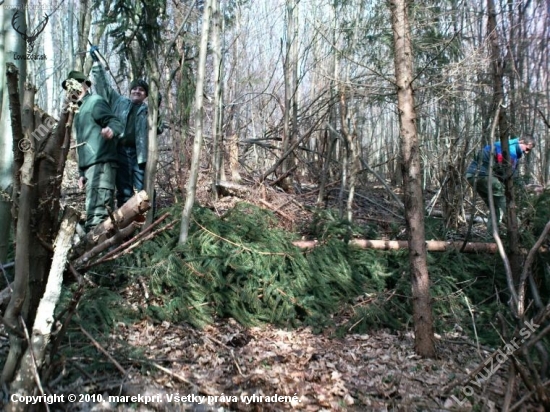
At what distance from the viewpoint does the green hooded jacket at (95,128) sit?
4.87 meters

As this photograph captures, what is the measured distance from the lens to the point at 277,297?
5.09m

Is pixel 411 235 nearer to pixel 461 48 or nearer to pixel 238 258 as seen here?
pixel 238 258

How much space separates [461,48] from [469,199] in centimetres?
274

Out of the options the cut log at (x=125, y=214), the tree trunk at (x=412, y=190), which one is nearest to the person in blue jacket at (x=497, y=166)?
the tree trunk at (x=412, y=190)

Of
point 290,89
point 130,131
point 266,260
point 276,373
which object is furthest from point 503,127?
point 290,89

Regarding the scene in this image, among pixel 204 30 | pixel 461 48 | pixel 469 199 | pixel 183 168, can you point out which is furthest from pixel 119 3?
pixel 469 199

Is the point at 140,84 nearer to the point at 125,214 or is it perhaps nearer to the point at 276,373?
the point at 125,214

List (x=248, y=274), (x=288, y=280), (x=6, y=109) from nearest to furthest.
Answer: (x=6, y=109) < (x=248, y=274) < (x=288, y=280)

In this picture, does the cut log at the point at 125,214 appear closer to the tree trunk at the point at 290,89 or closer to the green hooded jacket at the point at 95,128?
the green hooded jacket at the point at 95,128

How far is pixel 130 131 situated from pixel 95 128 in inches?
29.4

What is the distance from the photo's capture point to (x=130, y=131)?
18.5 ft

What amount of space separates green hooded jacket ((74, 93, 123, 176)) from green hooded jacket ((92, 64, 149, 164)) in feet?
1.56

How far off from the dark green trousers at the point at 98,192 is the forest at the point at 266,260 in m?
0.09

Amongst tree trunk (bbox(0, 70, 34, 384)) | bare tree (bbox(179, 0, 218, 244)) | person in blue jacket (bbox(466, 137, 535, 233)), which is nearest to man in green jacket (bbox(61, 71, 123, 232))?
bare tree (bbox(179, 0, 218, 244))
